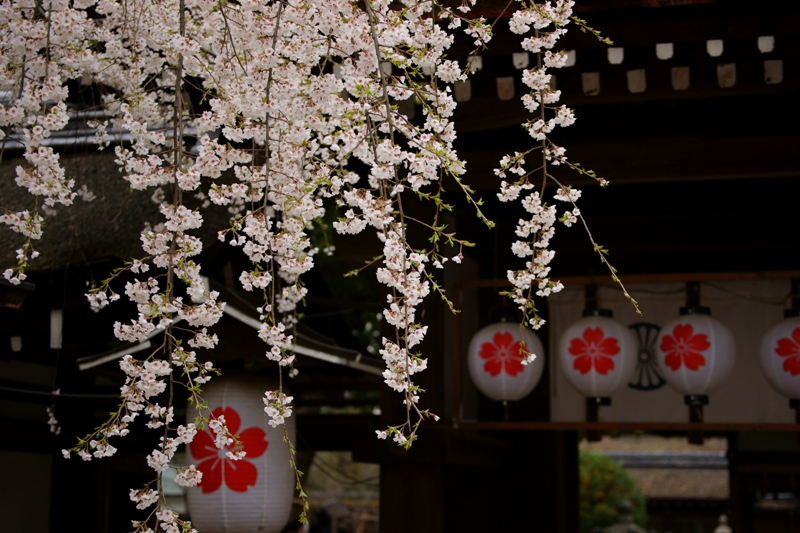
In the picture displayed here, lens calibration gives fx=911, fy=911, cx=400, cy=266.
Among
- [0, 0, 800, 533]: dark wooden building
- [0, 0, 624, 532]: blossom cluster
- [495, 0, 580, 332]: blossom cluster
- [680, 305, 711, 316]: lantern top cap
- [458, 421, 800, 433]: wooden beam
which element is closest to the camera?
[0, 0, 624, 532]: blossom cluster

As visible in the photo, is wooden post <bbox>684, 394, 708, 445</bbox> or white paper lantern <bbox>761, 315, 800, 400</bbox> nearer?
white paper lantern <bbox>761, 315, 800, 400</bbox>

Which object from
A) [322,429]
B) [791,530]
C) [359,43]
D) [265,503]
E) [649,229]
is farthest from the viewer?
[791,530]

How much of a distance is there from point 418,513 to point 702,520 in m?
13.2

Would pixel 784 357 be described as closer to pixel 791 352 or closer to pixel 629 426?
pixel 791 352

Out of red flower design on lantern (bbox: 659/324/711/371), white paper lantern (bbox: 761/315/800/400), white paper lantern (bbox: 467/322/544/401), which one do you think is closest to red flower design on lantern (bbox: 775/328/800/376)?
white paper lantern (bbox: 761/315/800/400)

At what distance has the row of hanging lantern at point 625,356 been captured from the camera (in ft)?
16.0

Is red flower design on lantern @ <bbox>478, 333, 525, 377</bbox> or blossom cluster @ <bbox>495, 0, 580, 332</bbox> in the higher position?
blossom cluster @ <bbox>495, 0, 580, 332</bbox>

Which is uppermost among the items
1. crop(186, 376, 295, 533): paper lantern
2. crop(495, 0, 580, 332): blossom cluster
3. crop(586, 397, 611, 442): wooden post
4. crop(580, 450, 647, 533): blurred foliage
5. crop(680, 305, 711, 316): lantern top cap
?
crop(495, 0, 580, 332): blossom cluster

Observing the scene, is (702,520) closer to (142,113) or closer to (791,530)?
(791,530)

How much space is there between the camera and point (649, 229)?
6.09 metres

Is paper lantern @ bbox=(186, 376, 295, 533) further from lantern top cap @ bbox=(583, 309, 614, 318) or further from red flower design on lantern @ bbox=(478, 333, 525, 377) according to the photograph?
lantern top cap @ bbox=(583, 309, 614, 318)

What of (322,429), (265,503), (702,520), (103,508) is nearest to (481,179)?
(265,503)

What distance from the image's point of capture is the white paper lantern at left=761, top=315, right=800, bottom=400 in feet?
15.8

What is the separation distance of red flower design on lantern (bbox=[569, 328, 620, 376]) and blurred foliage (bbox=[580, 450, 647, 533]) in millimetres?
10262
